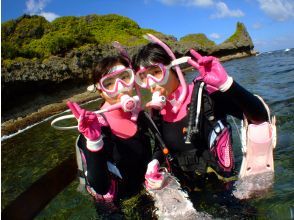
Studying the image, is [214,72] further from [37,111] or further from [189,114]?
[37,111]

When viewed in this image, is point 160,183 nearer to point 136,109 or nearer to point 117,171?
point 117,171

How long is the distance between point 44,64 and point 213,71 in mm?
19624

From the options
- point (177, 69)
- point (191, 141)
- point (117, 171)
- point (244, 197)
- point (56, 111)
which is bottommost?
point (56, 111)

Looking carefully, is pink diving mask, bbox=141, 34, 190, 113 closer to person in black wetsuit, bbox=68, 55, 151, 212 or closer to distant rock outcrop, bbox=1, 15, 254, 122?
person in black wetsuit, bbox=68, 55, 151, 212

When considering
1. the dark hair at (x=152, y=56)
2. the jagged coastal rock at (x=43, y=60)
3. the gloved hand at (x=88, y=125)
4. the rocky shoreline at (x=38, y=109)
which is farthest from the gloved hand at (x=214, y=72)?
the jagged coastal rock at (x=43, y=60)

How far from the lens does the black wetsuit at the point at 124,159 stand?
9.52ft

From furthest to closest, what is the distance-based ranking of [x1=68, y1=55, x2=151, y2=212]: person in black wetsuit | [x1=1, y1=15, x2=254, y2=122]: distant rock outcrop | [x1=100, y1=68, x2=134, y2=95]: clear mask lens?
1. [x1=1, y1=15, x2=254, y2=122]: distant rock outcrop
2. [x1=100, y1=68, x2=134, y2=95]: clear mask lens
3. [x1=68, y1=55, x2=151, y2=212]: person in black wetsuit

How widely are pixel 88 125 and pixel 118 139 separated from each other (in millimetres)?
696

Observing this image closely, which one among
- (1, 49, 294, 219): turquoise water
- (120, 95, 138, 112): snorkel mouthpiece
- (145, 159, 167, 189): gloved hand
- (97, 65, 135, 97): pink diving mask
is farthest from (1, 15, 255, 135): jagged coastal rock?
(145, 159, 167, 189): gloved hand

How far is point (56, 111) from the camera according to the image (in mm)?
17969

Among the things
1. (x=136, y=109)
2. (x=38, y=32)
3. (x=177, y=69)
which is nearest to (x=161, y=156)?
(x=136, y=109)

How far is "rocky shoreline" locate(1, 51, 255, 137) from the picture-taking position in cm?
1484

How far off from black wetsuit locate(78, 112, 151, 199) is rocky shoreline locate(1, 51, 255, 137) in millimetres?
10645

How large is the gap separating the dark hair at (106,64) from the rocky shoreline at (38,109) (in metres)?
10.6
